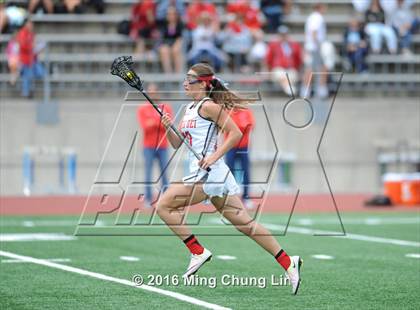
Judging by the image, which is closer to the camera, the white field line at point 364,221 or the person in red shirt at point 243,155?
the white field line at point 364,221

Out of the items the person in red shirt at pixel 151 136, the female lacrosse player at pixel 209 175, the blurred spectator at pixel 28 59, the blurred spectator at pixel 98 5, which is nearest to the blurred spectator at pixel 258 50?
the blurred spectator at pixel 98 5

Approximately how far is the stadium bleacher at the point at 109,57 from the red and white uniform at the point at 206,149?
12.7 metres

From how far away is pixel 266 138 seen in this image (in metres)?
Answer: 21.5

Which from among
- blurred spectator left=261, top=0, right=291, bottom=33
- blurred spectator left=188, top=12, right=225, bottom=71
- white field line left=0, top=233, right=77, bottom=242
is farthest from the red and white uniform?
blurred spectator left=261, top=0, right=291, bottom=33

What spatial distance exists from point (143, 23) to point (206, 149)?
13.6m

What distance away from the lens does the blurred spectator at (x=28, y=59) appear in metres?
20.5

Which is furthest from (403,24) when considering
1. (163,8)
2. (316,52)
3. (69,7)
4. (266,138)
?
(69,7)

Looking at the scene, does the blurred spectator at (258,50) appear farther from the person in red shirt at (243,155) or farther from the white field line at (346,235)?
the white field line at (346,235)

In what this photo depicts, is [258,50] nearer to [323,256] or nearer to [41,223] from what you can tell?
[41,223]

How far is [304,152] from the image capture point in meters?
21.7

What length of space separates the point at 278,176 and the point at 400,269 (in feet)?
39.1

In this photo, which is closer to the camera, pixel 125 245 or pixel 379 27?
pixel 125 245

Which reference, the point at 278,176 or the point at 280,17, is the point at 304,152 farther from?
the point at 280,17

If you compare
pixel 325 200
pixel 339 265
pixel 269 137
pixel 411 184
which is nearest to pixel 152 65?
pixel 269 137
